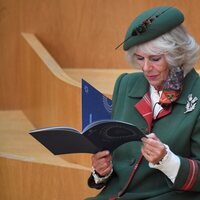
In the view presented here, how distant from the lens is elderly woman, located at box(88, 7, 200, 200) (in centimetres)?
204

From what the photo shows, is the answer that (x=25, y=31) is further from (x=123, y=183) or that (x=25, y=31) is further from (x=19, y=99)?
(x=123, y=183)

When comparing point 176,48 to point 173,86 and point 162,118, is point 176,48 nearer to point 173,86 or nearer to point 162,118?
point 173,86

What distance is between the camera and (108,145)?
2.17 m

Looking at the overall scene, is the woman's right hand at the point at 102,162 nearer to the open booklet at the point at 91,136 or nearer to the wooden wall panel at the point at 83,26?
the open booklet at the point at 91,136

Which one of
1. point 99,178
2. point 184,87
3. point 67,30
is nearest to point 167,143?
point 184,87

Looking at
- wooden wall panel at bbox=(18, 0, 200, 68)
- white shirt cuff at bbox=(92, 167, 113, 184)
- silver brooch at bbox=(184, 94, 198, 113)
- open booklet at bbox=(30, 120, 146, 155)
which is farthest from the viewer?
wooden wall panel at bbox=(18, 0, 200, 68)

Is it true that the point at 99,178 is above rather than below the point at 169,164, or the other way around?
below

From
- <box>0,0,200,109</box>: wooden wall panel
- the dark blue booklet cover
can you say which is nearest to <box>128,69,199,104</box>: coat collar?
the dark blue booklet cover

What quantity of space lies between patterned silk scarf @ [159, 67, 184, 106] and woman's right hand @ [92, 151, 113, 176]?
11.2 inches

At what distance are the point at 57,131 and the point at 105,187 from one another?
380 millimetres

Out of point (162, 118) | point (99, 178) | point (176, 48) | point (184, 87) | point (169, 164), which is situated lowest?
point (99, 178)

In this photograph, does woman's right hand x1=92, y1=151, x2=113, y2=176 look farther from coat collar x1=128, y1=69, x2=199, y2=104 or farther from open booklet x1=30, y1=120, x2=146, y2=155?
coat collar x1=128, y1=69, x2=199, y2=104

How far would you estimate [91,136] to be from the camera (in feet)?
6.73

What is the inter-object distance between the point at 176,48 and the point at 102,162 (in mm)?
500
